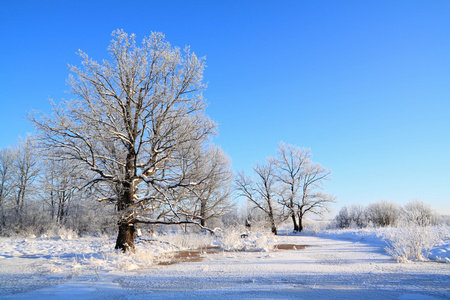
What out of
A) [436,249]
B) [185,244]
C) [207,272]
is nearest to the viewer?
[207,272]

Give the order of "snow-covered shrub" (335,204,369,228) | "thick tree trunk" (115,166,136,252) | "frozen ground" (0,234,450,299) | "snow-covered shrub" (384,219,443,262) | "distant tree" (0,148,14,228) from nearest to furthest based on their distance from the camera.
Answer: "frozen ground" (0,234,450,299), "snow-covered shrub" (384,219,443,262), "thick tree trunk" (115,166,136,252), "distant tree" (0,148,14,228), "snow-covered shrub" (335,204,369,228)

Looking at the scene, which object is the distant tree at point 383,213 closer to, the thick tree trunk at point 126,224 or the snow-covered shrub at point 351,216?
the snow-covered shrub at point 351,216

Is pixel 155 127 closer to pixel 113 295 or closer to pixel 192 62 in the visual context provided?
pixel 192 62

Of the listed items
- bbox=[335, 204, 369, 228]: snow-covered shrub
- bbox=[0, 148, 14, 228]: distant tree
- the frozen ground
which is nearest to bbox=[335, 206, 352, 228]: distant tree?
bbox=[335, 204, 369, 228]: snow-covered shrub

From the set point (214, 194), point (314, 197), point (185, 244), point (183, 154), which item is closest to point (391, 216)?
point (314, 197)

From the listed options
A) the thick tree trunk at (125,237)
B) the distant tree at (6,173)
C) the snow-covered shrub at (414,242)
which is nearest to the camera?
the snow-covered shrub at (414,242)

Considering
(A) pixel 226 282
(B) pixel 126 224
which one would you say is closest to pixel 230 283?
(A) pixel 226 282

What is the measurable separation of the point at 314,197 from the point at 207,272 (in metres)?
27.2

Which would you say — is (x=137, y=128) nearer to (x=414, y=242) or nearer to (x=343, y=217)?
(x=414, y=242)

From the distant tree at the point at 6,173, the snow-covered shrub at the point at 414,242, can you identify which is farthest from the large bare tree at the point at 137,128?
the distant tree at the point at 6,173

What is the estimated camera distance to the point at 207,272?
5.96m

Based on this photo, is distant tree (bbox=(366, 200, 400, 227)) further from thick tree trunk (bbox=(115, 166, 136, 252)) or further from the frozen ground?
thick tree trunk (bbox=(115, 166, 136, 252))

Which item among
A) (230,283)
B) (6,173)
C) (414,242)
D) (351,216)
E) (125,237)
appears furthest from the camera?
(351,216)

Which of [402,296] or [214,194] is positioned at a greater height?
[214,194]
